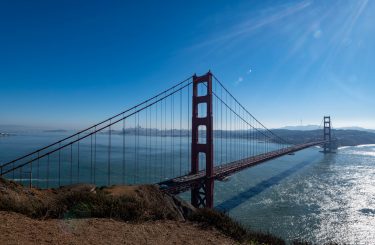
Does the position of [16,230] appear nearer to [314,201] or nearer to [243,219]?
[243,219]

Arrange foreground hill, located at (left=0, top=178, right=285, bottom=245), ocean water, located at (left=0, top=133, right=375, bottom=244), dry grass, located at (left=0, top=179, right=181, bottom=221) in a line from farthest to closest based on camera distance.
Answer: ocean water, located at (left=0, top=133, right=375, bottom=244) → dry grass, located at (left=0, top=179, right=181, bottom=221) → foreground hill, located at (left=0, top=178, right=285, bottom=245)

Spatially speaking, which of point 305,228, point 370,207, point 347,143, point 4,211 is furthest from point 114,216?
point 347,143

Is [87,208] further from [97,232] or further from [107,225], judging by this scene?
[97,232]

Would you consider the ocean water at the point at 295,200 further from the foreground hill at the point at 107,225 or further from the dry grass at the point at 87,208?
the dry grass at the point at 87,208

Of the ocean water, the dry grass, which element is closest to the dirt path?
the dry grass

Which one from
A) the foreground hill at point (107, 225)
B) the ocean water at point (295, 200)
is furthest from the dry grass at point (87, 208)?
the ocean water at point (295, 200)

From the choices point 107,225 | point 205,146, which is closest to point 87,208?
point 107,225

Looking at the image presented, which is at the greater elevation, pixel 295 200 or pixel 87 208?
pixel 87 208

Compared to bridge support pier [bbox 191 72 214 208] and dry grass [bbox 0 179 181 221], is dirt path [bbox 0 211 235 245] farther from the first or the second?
bridge support pier [bbox 191 72 214 208]
